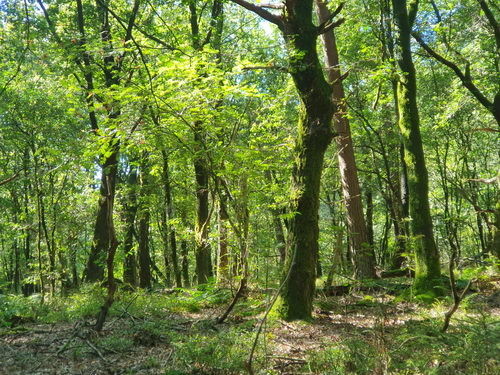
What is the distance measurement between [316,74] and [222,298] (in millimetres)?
5033

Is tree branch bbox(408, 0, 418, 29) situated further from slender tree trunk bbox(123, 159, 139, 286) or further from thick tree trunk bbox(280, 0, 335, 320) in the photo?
slender tree trunk bbox(123, 159, 139, 286)

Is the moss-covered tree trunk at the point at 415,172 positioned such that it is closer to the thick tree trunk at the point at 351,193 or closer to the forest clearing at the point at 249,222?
the forest clearing at the point at 249,222

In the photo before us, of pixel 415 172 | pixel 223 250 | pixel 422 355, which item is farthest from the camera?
pixel 223 250

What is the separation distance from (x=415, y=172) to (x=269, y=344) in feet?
16.2

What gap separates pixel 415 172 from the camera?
25.9 feet

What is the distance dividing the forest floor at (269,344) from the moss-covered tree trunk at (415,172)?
68cm

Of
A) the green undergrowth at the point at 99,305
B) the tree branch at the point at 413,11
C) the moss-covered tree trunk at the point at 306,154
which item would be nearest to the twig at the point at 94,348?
the green undergrowth at the point at 99,305

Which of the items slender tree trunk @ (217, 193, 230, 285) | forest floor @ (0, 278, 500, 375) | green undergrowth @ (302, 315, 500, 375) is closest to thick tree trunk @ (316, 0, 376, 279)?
forest floor @ (0, 278, 500, 375)

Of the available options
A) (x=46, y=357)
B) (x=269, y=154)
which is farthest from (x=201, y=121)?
(x=46, y=357)

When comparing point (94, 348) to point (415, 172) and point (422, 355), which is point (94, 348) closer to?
point (422, 355)

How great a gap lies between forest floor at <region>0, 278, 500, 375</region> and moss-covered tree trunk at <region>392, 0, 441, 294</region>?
26.7 inches

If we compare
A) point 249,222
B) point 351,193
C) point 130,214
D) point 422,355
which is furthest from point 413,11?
point 130,214

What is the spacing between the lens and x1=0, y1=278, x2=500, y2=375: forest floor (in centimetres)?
352

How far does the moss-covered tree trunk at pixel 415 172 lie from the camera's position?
7.50 metres
